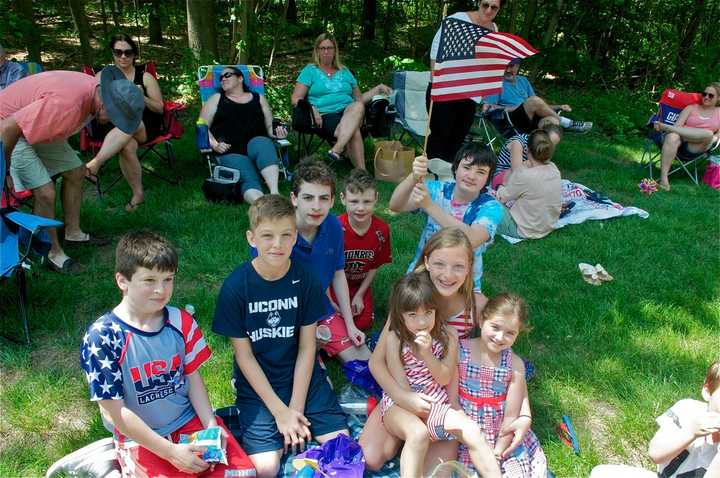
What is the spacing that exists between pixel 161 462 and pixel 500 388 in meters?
1.39

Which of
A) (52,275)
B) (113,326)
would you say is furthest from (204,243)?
(113,326)

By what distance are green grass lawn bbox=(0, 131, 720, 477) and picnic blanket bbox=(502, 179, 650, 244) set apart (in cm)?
9

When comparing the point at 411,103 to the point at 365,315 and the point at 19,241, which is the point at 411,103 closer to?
the point at 365,315

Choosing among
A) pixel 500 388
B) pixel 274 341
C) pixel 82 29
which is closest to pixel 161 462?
pixel 274 341

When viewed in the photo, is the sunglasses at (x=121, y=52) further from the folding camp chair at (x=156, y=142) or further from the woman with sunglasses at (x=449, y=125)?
the woman with sunglasses at (x=449, y=125)

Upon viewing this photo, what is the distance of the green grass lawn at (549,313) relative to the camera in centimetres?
260

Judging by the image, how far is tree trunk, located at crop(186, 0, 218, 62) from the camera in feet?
23.2

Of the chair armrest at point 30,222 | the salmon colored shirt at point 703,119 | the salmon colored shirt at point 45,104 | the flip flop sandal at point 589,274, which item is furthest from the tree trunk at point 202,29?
the salmon colored shirt at point 703,119

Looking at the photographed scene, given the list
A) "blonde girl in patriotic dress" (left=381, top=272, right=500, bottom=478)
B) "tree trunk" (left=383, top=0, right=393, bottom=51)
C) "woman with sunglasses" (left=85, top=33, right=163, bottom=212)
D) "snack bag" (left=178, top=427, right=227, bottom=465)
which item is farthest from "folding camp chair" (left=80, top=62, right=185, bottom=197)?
"tree trunk" (left=383, top=0, right=393, bottom=51)

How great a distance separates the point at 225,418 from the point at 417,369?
34.9 inches

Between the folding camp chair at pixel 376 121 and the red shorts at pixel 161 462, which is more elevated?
the folding camp chair at pixel 376 121

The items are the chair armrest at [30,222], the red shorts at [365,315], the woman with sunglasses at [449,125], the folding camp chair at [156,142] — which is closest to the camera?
the chair armrest at [30,222]

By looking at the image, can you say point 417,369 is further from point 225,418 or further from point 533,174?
point 533,174

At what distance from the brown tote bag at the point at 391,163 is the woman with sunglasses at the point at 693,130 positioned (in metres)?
2.76
